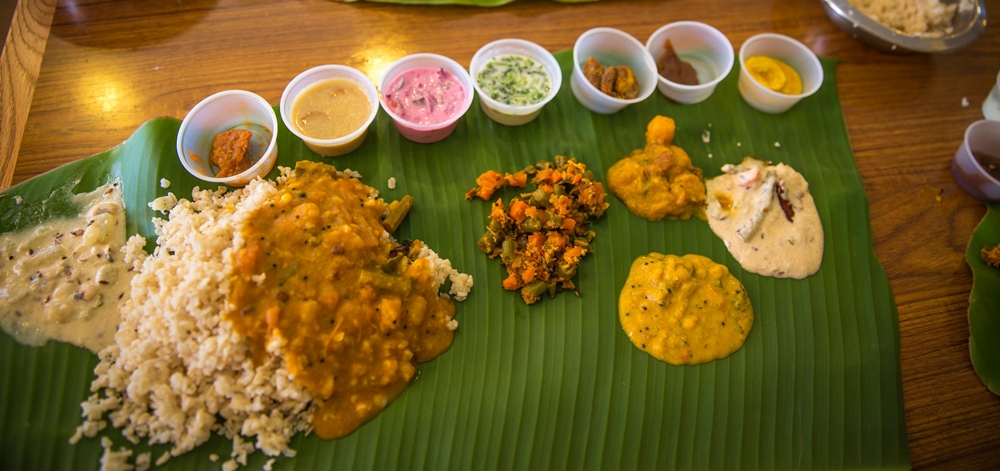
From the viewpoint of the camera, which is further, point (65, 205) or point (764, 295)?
point (764, 295)

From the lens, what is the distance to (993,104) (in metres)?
4.38

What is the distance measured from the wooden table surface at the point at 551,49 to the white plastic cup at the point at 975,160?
3.9 inches

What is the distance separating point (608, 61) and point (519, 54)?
786 millimetres

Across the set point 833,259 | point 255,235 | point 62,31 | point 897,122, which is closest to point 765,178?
point 833,259

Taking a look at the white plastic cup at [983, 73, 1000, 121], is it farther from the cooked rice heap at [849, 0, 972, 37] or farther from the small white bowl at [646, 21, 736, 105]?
the small white bowl at [646, 21, 736, 105]

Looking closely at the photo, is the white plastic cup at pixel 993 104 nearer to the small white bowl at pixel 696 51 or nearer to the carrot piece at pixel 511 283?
the small white bowl at pixel 696 51

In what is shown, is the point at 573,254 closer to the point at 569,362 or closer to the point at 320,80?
the point at 569,362

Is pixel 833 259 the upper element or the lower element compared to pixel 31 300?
lower

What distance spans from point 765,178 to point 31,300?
4.61 meters

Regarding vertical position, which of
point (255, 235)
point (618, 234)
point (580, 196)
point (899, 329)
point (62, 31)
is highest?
point (62, 31)

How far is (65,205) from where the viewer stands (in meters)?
3.23

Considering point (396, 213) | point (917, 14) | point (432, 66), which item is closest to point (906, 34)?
point (917, 14)

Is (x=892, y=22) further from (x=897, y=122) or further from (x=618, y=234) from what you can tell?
(x=618, y=234)

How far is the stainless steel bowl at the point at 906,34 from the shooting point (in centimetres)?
417
